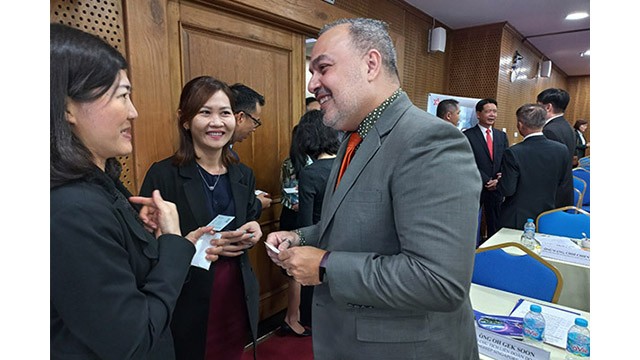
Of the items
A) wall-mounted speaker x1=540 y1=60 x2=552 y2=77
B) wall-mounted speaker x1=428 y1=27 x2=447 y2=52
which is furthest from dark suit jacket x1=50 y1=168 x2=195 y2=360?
wall-mounted speaker x1=540 y1=60 x2=552 y2=77

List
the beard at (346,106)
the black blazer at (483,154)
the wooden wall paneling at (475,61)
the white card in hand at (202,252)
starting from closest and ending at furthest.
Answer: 1. the beard at (346,106)
2. the white card in hand at (202,252)
3. the black blazer at (483,154)
4. the wooden wall paneling at (475,61)

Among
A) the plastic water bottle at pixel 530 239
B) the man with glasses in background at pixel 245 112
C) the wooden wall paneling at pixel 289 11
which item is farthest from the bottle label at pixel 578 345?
the wooden wall paneling at pixel 289 11

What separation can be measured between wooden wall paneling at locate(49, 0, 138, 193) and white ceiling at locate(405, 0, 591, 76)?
3853mm

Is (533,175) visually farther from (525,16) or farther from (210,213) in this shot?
(525,16)

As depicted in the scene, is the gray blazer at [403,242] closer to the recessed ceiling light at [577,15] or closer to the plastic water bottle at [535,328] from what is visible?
the plastic water bottle at [535,328]

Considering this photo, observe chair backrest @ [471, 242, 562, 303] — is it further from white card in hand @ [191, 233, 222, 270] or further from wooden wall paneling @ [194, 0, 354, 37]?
wooden wall paneling @ [194, 0, 354, 37]

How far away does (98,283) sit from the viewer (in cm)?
75

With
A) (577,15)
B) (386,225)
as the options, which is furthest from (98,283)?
(577,15)

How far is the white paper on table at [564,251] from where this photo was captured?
6.81ft

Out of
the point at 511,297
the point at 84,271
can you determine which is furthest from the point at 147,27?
the point at 511,297

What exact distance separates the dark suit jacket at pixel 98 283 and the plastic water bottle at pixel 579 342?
132 cm

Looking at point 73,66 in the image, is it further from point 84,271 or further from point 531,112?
point 531,112

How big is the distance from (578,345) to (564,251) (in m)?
1.11

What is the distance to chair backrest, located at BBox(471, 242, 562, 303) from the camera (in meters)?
1.78
